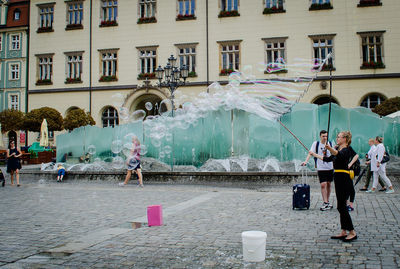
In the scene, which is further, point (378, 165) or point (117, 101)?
point (117, 101)

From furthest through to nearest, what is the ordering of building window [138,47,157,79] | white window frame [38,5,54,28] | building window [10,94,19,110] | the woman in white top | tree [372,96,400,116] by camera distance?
1. building window [10,94,19,110]
2. white window frame [38,5,54,28]
3. building window [138,47,157,79]
4. tree [372,96,400,116]
5. the woman in white top

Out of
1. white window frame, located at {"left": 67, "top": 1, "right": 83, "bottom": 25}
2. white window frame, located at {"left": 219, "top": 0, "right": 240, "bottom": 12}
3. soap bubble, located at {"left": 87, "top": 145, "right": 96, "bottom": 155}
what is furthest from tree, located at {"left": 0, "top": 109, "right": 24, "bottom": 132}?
white window frame, located at {"left": 219, "top": 0, "right": 240, "bottom": 12}

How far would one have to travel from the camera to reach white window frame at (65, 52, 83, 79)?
1272 inches

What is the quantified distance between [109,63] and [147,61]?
343 centimetres

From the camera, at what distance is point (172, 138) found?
16.1 meters

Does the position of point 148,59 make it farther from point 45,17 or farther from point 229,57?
point 45,17

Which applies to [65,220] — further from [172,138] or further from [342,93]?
[342,93]

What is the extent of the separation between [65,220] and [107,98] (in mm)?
24565

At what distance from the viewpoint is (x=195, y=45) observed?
29.7 meters

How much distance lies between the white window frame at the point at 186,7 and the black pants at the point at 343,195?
26.1m

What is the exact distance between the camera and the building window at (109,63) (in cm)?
3144

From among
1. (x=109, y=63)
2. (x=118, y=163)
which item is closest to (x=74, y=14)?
(x=109, y=63)

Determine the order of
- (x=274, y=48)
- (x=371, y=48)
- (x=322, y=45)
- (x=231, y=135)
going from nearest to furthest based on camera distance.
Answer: (x=231, y=135)
(x=371, y=48)
(x=322, y=45)
(x=274, y=48)

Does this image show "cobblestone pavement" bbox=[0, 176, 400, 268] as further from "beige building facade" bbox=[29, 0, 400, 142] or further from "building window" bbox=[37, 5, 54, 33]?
"building window" bbox=[37, 5, 54, 33]
